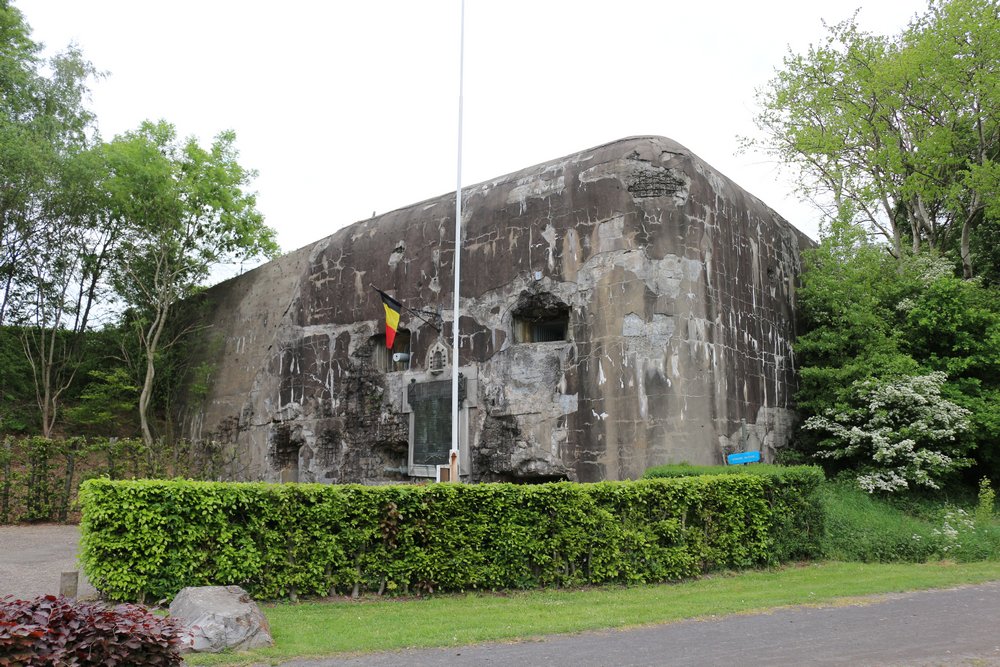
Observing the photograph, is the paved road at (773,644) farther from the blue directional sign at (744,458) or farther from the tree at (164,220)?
the tree at (164,220)

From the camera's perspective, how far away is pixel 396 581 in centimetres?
953

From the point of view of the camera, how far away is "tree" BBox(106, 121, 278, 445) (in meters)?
22.2

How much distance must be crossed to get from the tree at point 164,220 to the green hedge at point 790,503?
16241 millimetres

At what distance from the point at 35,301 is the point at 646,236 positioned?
18186mm

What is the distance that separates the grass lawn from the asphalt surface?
30cm

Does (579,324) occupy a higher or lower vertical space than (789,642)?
higher

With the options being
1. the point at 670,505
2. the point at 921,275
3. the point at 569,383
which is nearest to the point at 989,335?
the point at 921,275

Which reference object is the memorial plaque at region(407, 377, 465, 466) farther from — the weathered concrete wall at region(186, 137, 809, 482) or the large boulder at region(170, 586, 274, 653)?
the large boulder at region(170, 586, 274, 653)

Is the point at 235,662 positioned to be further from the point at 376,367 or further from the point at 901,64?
the point at 901,64

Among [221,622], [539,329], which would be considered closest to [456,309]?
[539,329]

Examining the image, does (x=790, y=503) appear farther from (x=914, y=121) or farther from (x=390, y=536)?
(x=914, y=121)

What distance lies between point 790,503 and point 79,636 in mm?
9954

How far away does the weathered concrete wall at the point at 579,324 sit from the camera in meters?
14.4

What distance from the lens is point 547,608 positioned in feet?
28.6
